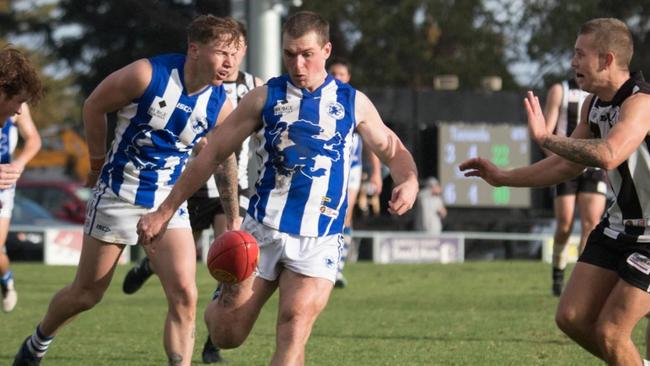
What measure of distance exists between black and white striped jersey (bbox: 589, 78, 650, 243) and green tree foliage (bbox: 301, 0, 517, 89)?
40.1 metres

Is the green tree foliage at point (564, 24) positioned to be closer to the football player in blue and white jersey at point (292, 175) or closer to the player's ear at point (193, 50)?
the player's ear at point (193, 50)

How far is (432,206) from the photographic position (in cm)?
2705

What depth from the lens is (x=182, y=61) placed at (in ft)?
25.2

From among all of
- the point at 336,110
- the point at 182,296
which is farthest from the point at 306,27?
the point at 182,296

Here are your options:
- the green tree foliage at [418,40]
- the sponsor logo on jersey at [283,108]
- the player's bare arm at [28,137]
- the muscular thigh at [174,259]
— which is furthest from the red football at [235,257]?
the green tree foliage at [418,40]

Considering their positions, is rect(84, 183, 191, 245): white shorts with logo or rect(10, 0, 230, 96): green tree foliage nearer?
rect(84, 183, 191, 245): white shorts with logo

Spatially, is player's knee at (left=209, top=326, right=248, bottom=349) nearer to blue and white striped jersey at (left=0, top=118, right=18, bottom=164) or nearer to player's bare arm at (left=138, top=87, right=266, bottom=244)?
player's bare arm at (left=138, top=87, right=266, bottom=244)

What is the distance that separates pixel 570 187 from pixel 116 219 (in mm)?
6269

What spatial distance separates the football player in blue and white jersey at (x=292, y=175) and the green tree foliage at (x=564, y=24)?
1302 inches

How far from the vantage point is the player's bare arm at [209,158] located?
21.6 feet

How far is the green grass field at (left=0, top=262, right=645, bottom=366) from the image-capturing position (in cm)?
923

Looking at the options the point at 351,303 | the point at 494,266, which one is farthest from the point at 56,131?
the point at 351,303

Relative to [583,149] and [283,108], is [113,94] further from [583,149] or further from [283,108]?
[583,149]

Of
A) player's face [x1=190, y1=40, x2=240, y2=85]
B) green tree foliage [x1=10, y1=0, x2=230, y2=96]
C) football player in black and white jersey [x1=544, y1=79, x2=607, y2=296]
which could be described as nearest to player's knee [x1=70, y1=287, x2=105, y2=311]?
player's face [x1=190, y1=40, x2=240, y2=85]
